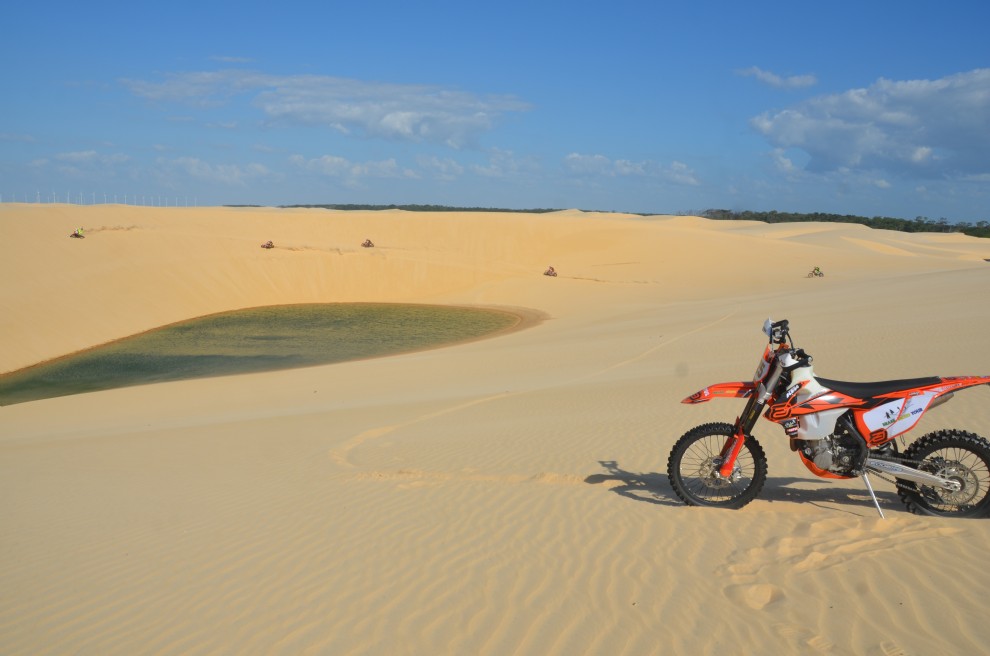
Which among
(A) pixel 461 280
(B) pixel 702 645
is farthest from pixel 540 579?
(A) pixel 461 280

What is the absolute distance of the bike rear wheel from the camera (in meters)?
5.84

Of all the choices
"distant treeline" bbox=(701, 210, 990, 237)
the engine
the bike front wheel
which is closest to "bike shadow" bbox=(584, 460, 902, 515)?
the bike front wheel

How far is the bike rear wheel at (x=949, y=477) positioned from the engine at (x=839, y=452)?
0.39m

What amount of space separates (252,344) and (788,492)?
2113cm

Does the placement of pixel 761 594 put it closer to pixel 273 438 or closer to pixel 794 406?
pixel 794 406

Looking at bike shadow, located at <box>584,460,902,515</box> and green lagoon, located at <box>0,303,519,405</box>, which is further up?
bike shadow, located at <box>584,460,902,515</box>

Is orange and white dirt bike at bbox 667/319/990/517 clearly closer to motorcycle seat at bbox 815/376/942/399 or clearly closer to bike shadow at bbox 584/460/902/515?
motorcycle seat at bbox 815/376/942/399

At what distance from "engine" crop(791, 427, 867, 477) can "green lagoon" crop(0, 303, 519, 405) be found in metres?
16.7

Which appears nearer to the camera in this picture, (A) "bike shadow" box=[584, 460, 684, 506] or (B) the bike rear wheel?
(B) the bike rear wheel

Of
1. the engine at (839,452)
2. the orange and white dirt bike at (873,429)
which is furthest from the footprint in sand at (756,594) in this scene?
the engine at (839,452)

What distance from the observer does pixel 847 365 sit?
45.1ft

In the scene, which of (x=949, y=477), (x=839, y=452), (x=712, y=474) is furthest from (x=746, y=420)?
(x=949, y=477)

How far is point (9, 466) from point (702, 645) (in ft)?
31.1

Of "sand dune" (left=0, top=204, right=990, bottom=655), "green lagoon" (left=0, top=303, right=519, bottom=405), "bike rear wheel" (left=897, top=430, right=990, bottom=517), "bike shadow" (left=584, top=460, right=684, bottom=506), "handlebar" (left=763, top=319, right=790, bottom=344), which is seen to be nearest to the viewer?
"sand dune" (left=0, top=204, right=990, bottom=655)
